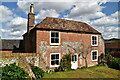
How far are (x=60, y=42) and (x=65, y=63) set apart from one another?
9.94 feet

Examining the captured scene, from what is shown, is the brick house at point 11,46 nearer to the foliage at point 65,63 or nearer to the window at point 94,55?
the foliage at point 65,63

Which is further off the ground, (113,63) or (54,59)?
(54,59)

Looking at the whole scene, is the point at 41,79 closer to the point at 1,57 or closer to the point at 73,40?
the point at 1,57

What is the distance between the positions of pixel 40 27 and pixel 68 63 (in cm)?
631

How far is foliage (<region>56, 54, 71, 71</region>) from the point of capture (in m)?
12.6

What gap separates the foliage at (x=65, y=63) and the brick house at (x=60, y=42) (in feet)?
1.92

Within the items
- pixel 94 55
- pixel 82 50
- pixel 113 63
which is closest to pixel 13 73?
pixel 82 50

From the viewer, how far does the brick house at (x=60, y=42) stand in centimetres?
1236

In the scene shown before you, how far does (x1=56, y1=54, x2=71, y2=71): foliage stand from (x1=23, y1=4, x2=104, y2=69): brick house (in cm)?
59

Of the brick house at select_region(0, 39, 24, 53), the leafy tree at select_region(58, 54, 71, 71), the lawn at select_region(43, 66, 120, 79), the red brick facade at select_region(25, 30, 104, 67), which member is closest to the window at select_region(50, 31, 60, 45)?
the red brick facade at select_region(25, 30, 104, 67)

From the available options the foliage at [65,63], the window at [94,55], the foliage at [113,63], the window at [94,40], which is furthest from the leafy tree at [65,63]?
the foliage at [113,63]

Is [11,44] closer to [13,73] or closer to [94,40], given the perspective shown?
[13,73]

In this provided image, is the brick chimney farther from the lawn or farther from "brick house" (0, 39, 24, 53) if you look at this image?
"brick house" (0, 39, 24, 53)

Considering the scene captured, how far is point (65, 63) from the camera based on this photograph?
41.7 ft
